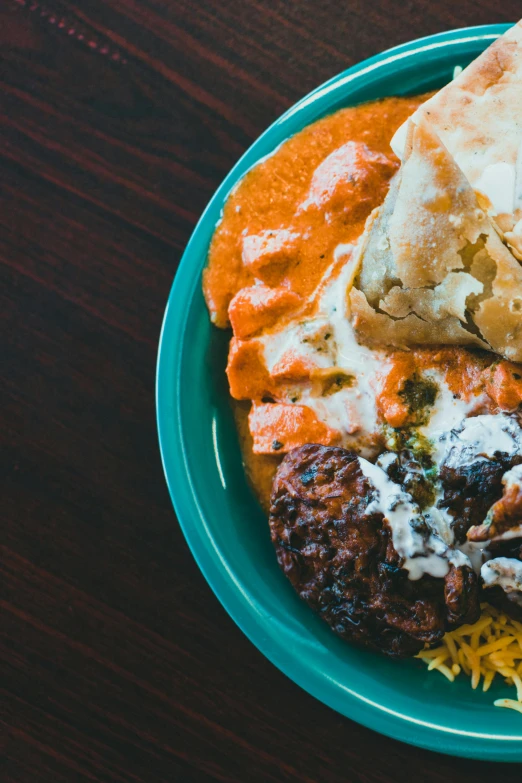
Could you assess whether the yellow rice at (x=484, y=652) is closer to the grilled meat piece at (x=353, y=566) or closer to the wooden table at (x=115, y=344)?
the grilled meat piece at (x=353, y=566)

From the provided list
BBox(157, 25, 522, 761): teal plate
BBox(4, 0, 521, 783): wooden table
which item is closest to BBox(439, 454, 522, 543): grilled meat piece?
BBox(157, 25, 522, 761): teal plate

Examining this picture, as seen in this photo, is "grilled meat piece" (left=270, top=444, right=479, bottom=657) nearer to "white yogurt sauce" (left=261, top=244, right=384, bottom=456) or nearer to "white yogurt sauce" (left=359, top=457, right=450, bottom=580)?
"white yogurt sauce" (left=359, top=457, right=450, bottom=580)

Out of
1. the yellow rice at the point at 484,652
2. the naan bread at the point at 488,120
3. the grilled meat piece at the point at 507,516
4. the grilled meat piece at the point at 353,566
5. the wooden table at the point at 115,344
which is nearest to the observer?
the grilled meat piece at the point at 507,516

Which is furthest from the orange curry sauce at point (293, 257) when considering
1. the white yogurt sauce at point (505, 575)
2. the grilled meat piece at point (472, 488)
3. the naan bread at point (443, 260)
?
the white yogurt sauce at point (505, 575)

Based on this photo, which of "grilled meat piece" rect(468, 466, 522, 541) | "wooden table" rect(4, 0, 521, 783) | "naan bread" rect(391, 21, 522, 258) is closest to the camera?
"grilled meat piece" rect(468, 466, 522, 541)

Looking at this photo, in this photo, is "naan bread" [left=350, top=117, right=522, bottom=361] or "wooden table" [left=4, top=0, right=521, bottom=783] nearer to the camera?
"naan bread" [left=350, top=117, right=522, bottom=361]

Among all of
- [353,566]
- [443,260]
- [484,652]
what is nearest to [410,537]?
[353,566]
